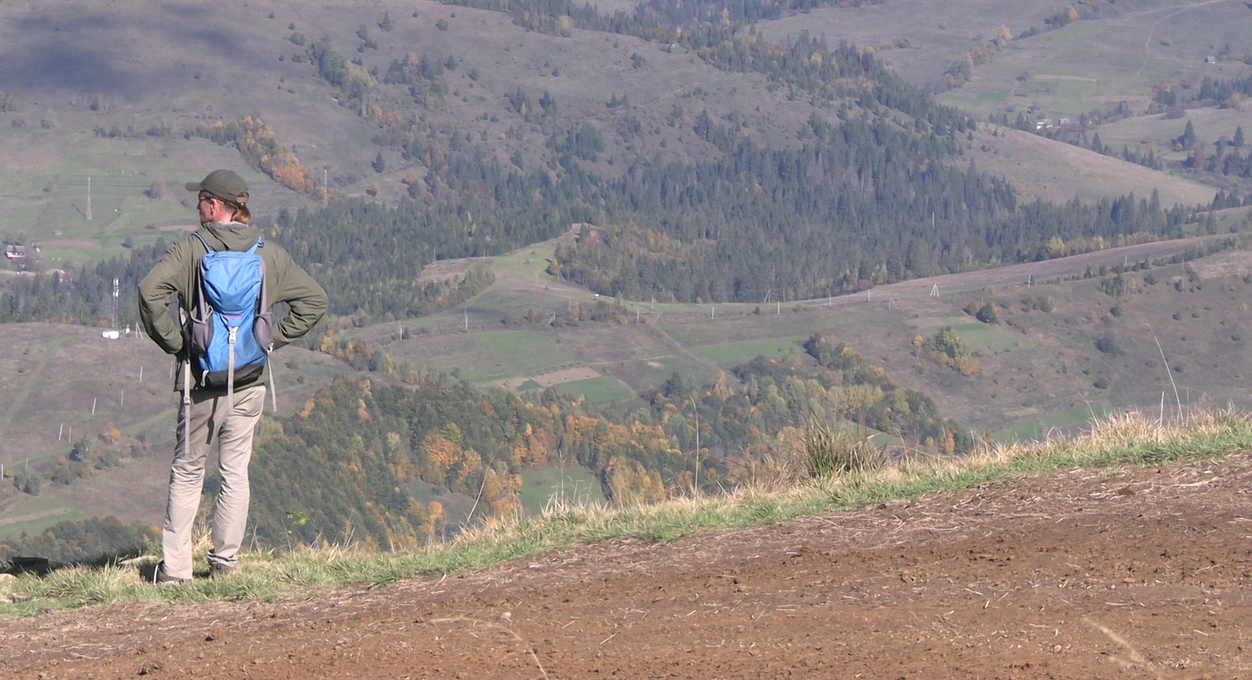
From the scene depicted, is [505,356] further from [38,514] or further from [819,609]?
[819,609]

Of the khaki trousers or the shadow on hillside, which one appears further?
the shadow on hillside

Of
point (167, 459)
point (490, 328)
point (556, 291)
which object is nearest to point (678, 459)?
point (167, 459)

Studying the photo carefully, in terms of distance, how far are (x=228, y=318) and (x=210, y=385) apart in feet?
1.18

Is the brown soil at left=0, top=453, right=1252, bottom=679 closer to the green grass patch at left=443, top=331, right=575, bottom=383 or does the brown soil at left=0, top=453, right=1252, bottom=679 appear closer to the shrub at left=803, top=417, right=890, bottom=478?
the shrub at left=803, top=417, right=890, bottom=478

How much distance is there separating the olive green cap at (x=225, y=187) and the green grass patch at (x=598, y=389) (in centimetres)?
11313

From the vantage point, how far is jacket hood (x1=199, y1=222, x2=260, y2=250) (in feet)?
25.4

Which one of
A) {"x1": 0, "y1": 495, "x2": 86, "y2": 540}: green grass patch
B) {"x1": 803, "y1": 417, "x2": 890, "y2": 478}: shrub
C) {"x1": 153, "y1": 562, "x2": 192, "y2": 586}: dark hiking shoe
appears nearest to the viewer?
{"x1": 153, "y1": 562, "x2": 192, "y2": 586}: dark hiking shoe

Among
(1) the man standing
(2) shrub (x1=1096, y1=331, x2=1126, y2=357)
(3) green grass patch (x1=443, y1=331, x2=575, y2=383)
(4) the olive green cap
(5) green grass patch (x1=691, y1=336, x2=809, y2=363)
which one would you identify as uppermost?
(4) the olive green cap

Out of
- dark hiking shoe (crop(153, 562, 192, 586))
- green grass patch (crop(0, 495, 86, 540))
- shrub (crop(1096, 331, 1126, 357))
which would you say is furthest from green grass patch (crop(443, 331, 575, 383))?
dark hiking shoe (crop(153, 562, 192, 586))

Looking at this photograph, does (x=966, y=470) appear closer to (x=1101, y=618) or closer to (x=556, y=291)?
(x=1101, y=618)

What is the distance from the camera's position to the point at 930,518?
8.12m

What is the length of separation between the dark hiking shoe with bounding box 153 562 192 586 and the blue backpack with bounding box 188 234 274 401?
3.59 ft

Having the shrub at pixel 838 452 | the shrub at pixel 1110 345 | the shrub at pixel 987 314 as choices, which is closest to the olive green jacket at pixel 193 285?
the shrub at pixel 838 452

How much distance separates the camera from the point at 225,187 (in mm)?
7855
